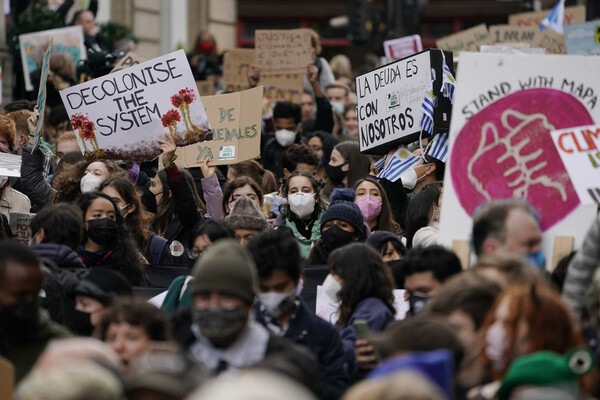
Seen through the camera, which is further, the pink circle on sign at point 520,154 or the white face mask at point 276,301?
the pink circle on sign at point 520,154

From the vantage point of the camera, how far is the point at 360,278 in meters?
5.90

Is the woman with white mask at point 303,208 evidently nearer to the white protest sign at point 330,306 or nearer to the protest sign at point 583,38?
the white protest sign at point 330,306

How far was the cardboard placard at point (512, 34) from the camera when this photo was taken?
1475 centimetres

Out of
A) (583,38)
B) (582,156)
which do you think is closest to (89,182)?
(582,156)

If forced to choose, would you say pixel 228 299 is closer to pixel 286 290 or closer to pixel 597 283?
pixel 286 290

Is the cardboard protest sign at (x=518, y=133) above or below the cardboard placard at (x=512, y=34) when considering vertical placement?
above

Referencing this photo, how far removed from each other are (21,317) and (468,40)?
10811 mm

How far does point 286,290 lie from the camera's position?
5184 millimetres

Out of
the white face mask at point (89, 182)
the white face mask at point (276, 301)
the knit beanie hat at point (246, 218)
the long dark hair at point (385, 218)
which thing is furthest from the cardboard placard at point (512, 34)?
the white face mask at point (276, 301)

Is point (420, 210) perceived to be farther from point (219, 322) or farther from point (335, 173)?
point (219, 322)

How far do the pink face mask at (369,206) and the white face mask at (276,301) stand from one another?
3.12 metres

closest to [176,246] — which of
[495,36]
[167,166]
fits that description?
[167,166]

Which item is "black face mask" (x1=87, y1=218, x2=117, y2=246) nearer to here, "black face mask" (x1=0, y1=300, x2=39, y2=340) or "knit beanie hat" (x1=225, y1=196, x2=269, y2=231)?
"knit beanie hat" (x1=225, y1=196, x2=269, y2=231)

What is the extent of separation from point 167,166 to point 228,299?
3548 mm
